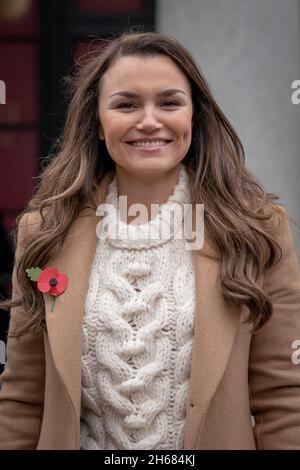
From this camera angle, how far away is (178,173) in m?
2.78

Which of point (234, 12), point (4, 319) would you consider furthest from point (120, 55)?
point (234, 12)

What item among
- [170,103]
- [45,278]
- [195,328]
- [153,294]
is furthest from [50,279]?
[170,103]

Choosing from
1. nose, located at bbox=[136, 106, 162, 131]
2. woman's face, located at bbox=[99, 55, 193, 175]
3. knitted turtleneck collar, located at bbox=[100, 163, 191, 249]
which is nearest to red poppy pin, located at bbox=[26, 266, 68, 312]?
knitted turtleneck collar, located at bbox=[100, 163, 191, 249]

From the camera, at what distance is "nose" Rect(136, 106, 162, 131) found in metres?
2.56

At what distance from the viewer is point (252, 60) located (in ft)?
17.0

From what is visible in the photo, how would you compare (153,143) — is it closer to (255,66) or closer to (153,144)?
(153,144)

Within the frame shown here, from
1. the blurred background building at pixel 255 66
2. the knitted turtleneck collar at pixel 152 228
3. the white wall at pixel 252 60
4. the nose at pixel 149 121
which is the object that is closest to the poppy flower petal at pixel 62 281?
the knitted turtleneck collar at pixel 152 228

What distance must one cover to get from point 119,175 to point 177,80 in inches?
13.2

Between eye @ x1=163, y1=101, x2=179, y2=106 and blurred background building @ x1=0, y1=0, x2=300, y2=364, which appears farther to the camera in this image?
blurred background building @ x1=0, y1=0, x2=300, y2=364

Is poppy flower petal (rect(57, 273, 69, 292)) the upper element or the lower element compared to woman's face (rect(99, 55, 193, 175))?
lower

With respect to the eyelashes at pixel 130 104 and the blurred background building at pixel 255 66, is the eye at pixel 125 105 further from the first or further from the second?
the blurred background building at pixel 255 66

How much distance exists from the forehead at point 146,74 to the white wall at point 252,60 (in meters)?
2.55

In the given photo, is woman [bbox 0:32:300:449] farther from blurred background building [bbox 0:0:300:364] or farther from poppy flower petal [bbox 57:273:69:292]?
blurred background building [bbox 0:0:300:364]

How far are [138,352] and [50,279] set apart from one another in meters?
0.32
